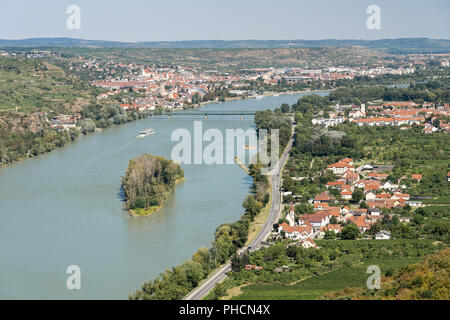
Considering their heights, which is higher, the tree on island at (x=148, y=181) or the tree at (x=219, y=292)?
the tree on island at (x=148, y=181)

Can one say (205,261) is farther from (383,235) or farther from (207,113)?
(207,113)

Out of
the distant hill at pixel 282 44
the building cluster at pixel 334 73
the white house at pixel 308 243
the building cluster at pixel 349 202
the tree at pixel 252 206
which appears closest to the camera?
the white house at pixel 308 243

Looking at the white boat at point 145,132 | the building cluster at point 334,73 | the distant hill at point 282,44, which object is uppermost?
the distant hill at point 282,44

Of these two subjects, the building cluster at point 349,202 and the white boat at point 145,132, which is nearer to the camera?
the building cluster at point 349,202

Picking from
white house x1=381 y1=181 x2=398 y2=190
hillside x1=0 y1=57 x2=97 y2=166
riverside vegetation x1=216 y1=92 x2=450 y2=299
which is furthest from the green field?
hillside x1=0 y1=57 x2=97 y2=166

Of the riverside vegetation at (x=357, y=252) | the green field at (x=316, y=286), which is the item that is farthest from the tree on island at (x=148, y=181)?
the green field at (x=316, y=286)

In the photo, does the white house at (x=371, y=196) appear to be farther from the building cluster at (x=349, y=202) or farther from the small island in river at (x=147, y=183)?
the small island in river at (x=147, y=183)

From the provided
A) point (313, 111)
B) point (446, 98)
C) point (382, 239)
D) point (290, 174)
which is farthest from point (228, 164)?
point (446, 98)
